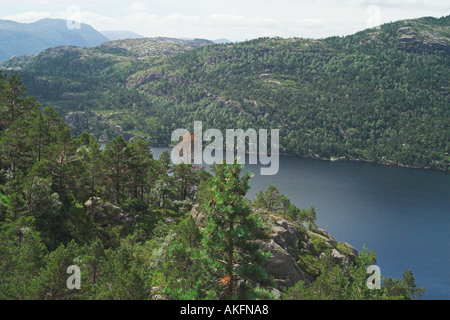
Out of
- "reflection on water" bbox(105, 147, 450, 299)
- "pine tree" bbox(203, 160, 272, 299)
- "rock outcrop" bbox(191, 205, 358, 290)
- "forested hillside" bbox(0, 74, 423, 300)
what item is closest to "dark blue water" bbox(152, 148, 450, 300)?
"reflection on water" bbox(105, 147, 450, 299)

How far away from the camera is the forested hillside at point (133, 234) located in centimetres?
Answer: 2672

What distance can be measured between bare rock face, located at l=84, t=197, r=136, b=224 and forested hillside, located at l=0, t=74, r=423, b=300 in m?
0.22

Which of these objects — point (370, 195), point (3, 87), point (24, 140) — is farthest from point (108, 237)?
point (370, 195)

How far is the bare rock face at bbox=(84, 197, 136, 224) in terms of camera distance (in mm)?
63531

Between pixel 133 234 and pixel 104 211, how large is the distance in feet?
29.4

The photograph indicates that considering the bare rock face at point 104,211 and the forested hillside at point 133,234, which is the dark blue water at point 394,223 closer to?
the forested hillside at point 133,234

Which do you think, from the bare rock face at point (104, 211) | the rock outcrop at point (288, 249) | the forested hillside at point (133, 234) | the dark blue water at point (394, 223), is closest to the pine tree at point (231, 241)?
the forested hillside at point (133, 234)

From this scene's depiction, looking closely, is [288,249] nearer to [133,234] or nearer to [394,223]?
[133,234]

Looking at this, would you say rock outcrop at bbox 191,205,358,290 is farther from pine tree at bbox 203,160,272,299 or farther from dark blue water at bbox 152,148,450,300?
dark blue water at bbox 152,148,450,300

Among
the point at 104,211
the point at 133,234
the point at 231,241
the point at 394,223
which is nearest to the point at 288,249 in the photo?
the point at 133,234

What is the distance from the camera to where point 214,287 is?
26.3 metres
